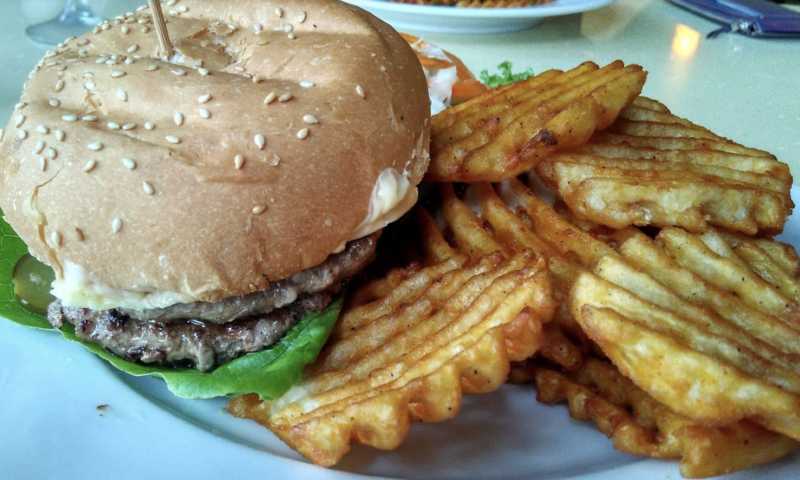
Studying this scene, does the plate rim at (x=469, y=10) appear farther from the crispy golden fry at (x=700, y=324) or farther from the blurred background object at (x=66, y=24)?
the crispy golden fry at (x=700, y=324)

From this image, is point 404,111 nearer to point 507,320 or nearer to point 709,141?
point 507,320

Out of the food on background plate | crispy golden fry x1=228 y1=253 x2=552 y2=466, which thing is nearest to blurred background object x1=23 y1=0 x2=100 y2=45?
the food on background plate

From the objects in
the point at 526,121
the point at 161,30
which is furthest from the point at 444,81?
the point at 161,30

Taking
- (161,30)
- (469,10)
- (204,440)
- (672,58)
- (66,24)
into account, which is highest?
(161,30)

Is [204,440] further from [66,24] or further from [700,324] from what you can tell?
[66,24]

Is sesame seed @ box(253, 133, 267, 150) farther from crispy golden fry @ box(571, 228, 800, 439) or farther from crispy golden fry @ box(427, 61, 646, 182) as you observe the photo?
crispy golden fry @ box(571, 228, 800, 439)

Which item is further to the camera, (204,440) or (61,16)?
(61,16)

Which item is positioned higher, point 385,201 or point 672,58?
point 385,201
